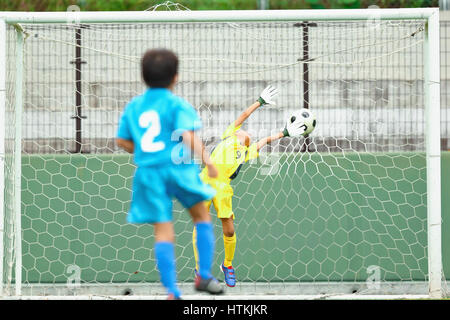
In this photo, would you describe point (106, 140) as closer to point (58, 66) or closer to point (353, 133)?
point (58, 66)

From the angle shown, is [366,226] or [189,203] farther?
[366,226]

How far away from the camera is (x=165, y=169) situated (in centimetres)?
323

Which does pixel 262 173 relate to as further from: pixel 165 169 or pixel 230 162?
pixel 165 169

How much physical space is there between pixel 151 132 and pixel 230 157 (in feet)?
6.94

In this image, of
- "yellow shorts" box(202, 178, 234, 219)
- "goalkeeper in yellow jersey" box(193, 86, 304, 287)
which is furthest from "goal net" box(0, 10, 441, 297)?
"yellow shorts" box(202, 178, 234, 219)

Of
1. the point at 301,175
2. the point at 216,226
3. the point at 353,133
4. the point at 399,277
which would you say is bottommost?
the point at 399,277

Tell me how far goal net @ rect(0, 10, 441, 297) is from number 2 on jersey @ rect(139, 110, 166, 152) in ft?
9.50

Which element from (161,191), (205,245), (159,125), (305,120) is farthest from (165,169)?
(305,120)

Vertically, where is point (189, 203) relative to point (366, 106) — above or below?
below

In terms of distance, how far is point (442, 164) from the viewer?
6184 millimetres

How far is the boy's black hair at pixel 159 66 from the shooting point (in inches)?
126

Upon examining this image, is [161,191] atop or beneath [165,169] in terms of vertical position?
beneath
